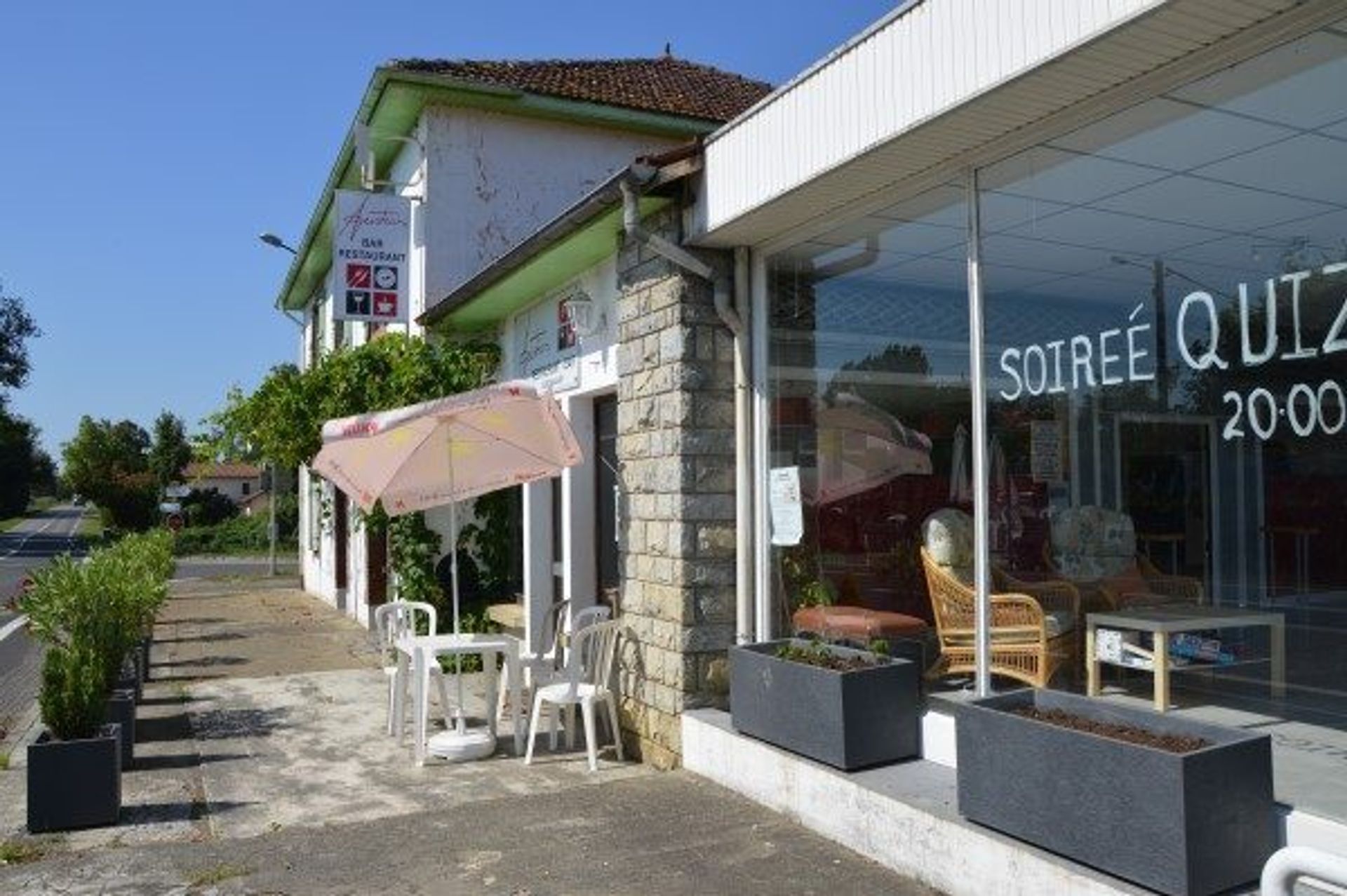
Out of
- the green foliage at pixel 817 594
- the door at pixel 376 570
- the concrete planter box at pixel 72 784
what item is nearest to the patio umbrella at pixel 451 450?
the green foliage at pixel 817 594

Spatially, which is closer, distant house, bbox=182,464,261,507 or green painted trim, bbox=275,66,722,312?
green painted trim, bbox=275,66,722,312

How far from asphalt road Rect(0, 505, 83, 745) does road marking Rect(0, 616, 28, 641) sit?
2 cm

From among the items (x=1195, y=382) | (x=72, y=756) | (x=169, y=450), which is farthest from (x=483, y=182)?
(x=169, y=450)

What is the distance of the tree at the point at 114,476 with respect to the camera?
5906 centimetres

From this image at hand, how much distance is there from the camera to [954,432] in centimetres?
530

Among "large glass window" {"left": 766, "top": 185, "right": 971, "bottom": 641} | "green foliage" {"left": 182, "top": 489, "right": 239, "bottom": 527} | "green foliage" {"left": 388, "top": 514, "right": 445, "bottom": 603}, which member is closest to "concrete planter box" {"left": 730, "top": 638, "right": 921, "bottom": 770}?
"large glass window" {"left": 766, "top": 185, "right": 971, "bottom": 641}

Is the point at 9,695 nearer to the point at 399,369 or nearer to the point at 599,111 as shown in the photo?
the point at 399,369

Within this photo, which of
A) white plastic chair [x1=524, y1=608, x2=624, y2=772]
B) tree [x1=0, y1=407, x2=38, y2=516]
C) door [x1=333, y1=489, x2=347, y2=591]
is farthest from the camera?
tree [x1=0, y1=407, x2=38, y2=516]

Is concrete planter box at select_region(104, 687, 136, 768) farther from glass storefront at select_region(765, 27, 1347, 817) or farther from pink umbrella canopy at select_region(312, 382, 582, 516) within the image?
glass storefront at select_region(765, 27, 1347, 817)

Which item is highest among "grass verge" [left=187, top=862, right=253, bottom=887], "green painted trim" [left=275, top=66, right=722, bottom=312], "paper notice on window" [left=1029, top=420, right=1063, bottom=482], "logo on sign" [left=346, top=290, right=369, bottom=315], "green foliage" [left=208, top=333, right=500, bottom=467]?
"green painted trim" [left=275, top=66, right=722, bottom=312]

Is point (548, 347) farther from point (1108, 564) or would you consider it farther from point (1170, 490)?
point (1170, 490)

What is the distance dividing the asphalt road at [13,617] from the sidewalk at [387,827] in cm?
220

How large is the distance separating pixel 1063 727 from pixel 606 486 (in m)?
5.28

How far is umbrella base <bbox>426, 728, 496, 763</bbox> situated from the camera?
7.01 meters
